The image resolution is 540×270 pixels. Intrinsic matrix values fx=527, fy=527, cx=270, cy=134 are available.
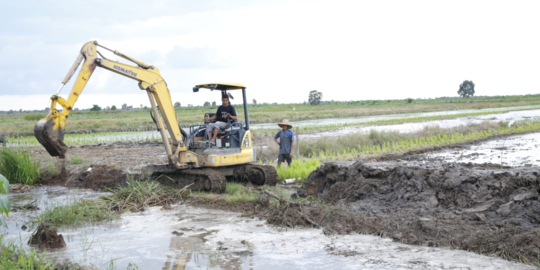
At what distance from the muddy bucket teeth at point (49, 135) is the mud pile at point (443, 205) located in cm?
565

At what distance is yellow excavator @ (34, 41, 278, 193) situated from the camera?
440 inches

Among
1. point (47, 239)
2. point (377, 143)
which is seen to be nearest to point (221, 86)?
point (47, 239)

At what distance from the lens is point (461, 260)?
22.7ft

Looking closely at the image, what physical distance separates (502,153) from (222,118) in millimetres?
11496

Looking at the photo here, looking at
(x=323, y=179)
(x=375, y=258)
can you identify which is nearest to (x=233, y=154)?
(x=323, y=179)

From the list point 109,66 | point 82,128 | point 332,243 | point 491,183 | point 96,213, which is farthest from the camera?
point 82,128

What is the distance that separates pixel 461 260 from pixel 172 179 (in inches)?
306

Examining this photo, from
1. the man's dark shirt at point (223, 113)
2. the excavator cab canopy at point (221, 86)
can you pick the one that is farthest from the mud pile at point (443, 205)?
the excavator cab canopy at point (221, 86)

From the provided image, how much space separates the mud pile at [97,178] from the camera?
14.3 metres

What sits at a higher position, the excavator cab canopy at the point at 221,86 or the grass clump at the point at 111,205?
the excavator cab canopy at the point at 221,86

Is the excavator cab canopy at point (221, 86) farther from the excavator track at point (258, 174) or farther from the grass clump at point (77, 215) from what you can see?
the grass clump at point (77, 215)

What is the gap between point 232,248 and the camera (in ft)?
25.4

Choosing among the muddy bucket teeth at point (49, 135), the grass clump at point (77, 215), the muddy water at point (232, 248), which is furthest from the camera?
the muddy bucket teeth at point (49, 135)

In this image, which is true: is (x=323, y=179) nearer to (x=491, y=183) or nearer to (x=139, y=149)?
(x=491, y=183)
